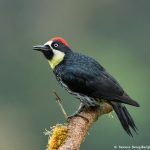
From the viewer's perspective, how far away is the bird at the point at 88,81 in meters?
10.7

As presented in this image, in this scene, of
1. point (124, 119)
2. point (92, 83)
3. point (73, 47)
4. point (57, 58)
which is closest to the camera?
point (124, 119)

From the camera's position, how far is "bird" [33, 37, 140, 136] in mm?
10664

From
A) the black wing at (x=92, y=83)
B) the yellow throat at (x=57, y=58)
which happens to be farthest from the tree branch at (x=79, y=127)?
the yellow throat at (x=57, y=58)

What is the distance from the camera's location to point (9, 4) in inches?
2235

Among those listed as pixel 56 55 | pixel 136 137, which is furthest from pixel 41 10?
pixel 56 55

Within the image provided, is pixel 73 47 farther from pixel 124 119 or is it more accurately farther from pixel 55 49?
pixel 124 119

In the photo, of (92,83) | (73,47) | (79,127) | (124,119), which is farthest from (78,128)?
(73,47)

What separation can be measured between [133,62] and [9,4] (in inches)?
387

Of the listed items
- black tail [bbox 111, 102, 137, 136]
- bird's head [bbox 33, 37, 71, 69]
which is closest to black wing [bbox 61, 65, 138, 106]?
black tail [bbox 111, 102, 137, 136]

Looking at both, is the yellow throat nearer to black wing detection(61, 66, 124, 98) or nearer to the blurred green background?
black wing detection(61, 66, 124, 98)

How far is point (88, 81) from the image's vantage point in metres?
11.0

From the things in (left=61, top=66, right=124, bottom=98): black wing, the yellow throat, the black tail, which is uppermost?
the yellow throat

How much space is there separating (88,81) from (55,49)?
0.69 metres

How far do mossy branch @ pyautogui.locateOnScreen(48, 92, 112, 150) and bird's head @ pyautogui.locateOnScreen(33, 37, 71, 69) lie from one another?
3.40 feet
